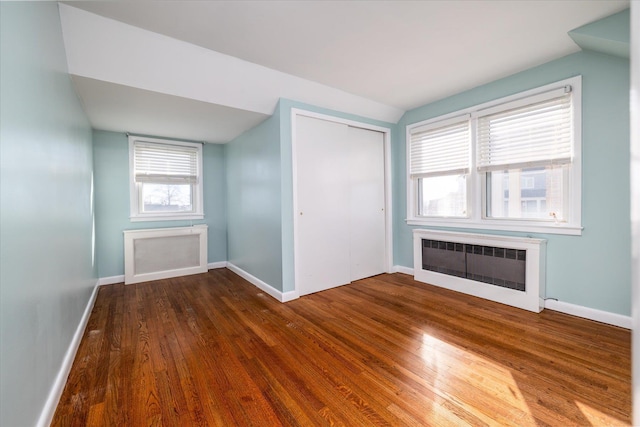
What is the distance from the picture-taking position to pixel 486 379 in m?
1.75

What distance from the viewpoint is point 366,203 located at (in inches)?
161

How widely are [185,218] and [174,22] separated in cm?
314

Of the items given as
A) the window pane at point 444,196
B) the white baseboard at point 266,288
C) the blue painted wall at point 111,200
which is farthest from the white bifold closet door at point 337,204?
the blue painted wall at point 111,200

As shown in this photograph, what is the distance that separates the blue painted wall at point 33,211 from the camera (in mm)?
1074

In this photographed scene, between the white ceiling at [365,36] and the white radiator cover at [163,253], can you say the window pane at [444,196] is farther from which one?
the white radiator cover at [163,253]

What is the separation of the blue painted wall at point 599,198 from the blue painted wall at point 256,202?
9.76ft

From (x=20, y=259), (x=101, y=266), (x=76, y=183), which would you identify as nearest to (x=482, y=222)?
(x=20, y=259)

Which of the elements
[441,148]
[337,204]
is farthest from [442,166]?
[337,204]

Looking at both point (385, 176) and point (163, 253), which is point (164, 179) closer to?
point (163, 253)

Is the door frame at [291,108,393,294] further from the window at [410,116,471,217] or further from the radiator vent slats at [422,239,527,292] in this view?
the radiator vent slats at [422,239,527,292]

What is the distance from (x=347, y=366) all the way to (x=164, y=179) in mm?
4045

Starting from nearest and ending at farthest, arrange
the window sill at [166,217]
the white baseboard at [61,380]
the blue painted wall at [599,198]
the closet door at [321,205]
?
the white baseboard at [61,380]
the blue painted wall at [599,198]
the closet door at [321,205]
the window sill at [166,217]

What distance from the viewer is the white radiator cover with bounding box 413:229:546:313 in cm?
276

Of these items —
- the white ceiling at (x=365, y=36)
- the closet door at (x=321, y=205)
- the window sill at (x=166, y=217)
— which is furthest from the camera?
the window sill at (x=166, y=217)
